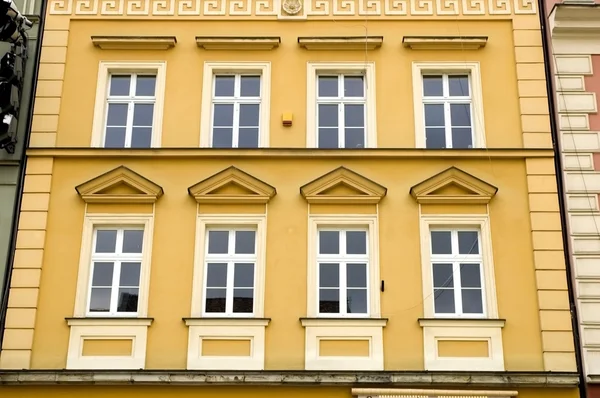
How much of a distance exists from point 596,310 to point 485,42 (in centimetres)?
484

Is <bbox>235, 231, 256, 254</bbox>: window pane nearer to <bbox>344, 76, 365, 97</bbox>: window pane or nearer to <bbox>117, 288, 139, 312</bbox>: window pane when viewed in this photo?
<bbox>117, 288, 139, 312</bbox>: window pane

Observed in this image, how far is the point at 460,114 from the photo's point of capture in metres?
14.1

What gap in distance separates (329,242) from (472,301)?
7.73 ft

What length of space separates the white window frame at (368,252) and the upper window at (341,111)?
53.7 inches

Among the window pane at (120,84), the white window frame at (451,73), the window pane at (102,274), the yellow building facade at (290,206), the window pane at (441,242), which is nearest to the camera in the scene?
the yellow building facade at (290,206)

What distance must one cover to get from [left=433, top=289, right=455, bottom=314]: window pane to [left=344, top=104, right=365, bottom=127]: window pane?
3.12 m

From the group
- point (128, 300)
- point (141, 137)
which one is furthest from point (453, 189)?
point (128, 300)

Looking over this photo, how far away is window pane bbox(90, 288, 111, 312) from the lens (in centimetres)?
1280

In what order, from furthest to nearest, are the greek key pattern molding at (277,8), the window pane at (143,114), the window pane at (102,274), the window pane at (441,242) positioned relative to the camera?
the greek key pattern molding at (277,8) < the window pane at (143,114) < the window pane at (441,242) < the window pane at (102,274)

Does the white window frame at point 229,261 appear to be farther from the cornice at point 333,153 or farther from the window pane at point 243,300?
the cornice at point 333,153

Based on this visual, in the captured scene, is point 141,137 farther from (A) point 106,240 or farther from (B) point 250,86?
(B) point 250,86

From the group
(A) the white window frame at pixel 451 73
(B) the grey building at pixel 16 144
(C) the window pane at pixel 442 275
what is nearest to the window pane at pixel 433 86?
(A) the white window frame at pixel 451 73

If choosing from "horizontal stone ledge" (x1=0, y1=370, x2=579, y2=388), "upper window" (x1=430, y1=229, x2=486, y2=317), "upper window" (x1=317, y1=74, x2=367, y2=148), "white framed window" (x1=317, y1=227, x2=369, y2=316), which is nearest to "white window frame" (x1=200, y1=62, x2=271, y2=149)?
"upper window" (x1=317, y1=74, x2=367, y2=148)

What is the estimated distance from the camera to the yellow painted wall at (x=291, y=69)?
45.3 ft
